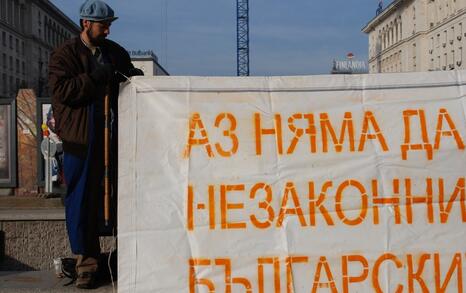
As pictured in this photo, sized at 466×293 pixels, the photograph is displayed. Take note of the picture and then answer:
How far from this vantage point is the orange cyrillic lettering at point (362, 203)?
11.5 feet

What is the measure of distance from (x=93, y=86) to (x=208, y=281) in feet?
4.26

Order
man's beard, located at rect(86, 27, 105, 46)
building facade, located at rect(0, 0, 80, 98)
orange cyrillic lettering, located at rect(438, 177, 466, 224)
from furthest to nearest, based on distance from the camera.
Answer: building facade, located at rect(0, 0, 80, 98) → man's beard, located at rect(86, 27, 105, 46) → orange cyrillic lettering, located at rect(438, 177, 466, 224)

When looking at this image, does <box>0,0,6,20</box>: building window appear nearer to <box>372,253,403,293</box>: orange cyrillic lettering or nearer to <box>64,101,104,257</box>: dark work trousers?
<box>64,101,104,257</box>: dark work trousers

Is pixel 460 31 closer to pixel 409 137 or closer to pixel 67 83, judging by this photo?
pixel 409 137

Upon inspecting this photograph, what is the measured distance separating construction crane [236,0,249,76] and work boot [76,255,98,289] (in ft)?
305

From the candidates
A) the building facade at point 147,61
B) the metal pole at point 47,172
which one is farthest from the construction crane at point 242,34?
the metal pole at point 47,172

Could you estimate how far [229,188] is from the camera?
350 centimetres

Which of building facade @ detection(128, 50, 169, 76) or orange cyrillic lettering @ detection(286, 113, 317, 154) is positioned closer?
orange cyrillic lettering @ detection(286, 113, 317, 154)

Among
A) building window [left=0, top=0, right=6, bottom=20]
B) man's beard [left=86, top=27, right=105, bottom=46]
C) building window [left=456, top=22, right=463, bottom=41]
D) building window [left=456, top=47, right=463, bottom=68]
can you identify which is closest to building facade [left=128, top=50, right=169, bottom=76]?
building window [left=0, top=0, right=6, bottom=20]

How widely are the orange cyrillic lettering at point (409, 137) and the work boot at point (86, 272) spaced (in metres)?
1.96

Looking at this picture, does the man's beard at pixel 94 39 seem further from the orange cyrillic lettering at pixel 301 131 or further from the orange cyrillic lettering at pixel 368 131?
the orange cyrillic lettering at pixel 368 131

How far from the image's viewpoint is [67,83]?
11.9ft

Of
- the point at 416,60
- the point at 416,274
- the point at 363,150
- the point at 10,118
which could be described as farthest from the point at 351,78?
the point at 416,60

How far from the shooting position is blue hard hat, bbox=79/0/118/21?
374 centimetres
